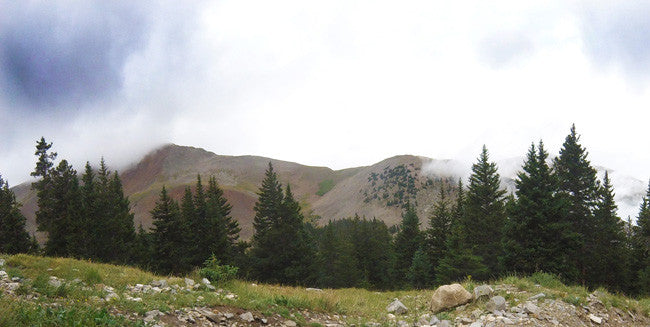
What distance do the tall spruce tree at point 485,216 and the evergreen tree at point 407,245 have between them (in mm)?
18644

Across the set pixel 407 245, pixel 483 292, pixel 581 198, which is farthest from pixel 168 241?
pixel 581 198

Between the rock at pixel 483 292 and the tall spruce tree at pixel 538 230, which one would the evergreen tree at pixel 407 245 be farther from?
the rock at pixel 483 292

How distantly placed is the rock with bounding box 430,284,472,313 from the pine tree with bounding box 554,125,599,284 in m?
22.9

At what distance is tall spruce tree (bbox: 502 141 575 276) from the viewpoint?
2575 cm

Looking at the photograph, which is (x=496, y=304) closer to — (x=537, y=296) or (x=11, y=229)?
(x=537, y=296)

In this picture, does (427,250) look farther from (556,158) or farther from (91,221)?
(91,221)

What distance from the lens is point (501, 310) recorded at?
11.2 meters

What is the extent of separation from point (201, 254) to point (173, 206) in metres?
6.49

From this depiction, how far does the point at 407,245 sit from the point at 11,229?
52175mm

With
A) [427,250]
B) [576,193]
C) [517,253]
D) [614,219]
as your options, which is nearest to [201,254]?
[427,250]

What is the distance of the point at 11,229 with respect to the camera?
1457 inches

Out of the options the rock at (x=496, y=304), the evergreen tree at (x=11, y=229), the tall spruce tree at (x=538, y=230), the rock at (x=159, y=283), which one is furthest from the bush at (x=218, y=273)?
the evergreen tree at (x=11, y=229)

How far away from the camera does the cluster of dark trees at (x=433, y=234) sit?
2697cm

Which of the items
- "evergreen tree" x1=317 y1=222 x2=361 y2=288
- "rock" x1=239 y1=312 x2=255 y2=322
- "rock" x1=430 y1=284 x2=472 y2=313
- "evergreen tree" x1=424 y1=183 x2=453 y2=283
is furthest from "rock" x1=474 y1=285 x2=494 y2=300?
"evergreen tree" x1=317 y1=222 x2=361 y2=288
